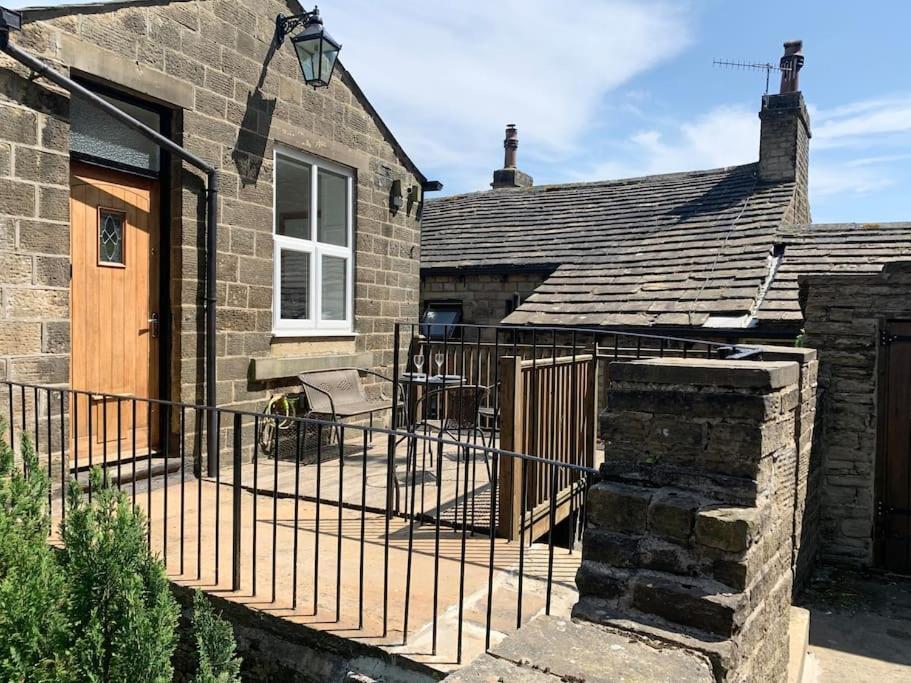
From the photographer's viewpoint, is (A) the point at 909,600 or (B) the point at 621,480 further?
(A) the point at 909,600

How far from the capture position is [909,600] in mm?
5629

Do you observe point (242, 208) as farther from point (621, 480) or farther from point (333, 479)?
point (621, 480)

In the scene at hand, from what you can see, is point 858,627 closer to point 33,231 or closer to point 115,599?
point 115,599

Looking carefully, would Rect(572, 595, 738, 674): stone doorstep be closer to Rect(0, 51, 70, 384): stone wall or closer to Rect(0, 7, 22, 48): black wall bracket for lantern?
Rect(0, 51, 70, 384): stone wall

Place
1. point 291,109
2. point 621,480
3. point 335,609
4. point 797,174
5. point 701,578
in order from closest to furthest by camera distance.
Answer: point 701,578, point 621,480, point 335,609, point 291,109, point 797,174

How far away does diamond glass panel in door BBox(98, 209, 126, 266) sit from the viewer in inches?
205

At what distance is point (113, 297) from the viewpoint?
208 inches

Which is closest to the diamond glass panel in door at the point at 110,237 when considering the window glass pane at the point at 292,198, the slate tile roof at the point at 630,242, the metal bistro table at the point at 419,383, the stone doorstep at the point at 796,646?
the window glass pane at the point at 292,198

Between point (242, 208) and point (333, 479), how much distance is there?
8.38ft

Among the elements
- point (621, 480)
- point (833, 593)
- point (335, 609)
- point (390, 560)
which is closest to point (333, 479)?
point (390, 560)

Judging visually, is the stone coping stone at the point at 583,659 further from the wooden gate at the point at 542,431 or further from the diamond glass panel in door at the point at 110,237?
the diamond glass panel in door at the point at 110,237

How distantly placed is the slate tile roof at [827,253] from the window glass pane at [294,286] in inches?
227

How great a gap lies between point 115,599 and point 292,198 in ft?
15.7

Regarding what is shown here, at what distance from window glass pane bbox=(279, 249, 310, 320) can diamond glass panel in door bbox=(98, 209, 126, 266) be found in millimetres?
1660
